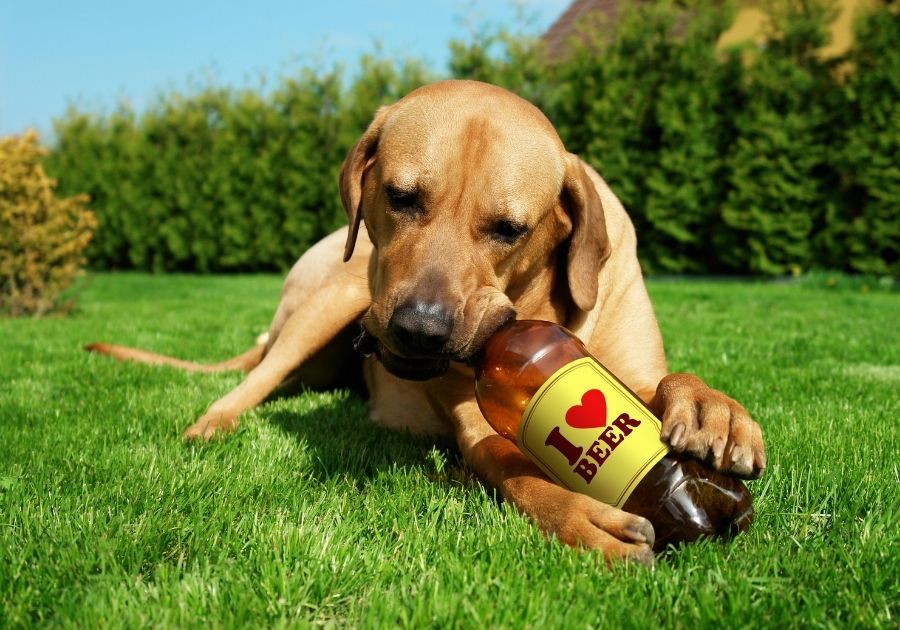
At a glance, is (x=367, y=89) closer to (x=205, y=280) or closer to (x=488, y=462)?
(x=205, y=280)

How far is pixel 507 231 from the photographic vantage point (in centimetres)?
258

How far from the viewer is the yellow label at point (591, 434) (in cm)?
200

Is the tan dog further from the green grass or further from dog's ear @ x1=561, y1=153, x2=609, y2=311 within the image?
the green grass

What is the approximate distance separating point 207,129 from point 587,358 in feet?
51.2

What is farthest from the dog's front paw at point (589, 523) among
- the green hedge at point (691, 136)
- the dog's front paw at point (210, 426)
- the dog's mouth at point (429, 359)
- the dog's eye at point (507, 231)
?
the green hedge at point (691, 136)

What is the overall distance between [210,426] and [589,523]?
5.99 feet

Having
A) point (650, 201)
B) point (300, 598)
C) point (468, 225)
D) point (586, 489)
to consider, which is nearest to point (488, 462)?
point (586, 489)

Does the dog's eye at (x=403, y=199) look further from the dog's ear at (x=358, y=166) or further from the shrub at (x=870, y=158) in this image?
the shrub at (x=870, y=158)

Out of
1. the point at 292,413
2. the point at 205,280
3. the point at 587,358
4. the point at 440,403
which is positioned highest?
the point at 587,358

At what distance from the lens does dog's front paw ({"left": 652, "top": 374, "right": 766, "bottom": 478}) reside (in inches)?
76.3

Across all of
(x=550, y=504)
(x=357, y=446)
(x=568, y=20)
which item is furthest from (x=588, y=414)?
(x=568, y=20)

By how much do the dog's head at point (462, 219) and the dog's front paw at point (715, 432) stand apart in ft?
1.98

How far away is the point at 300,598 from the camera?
166 cm

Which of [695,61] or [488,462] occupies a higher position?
[695,61]
